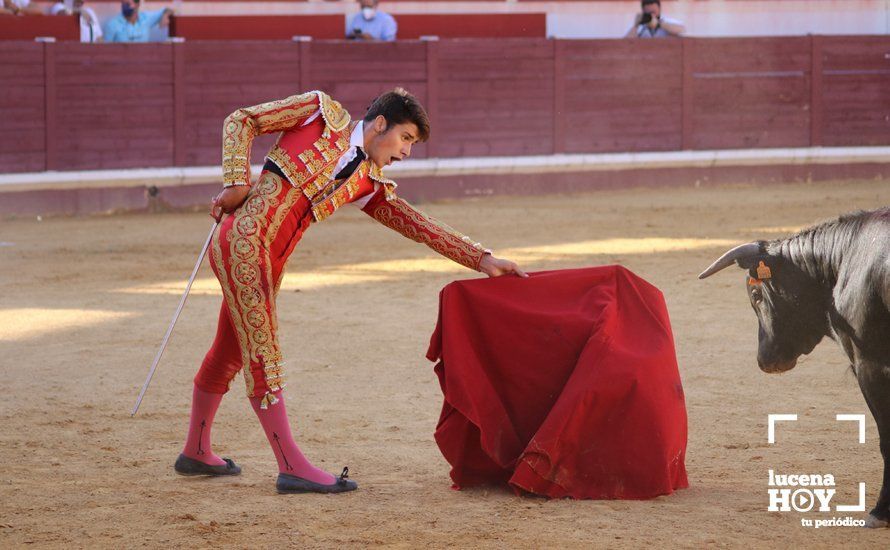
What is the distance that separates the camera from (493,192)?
38.1 ft

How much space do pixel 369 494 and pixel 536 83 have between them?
8.76 meters

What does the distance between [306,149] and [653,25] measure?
9.26 meters

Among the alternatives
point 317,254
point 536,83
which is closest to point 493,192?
point 536,83

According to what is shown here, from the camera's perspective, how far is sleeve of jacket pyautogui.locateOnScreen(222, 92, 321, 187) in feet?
10.3

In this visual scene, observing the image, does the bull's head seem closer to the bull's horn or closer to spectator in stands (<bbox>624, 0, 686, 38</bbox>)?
the bull's horn

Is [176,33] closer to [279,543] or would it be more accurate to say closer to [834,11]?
[834,11]

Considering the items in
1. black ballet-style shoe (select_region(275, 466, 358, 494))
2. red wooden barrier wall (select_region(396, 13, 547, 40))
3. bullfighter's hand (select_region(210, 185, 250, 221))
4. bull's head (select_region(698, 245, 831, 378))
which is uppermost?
red wooden barrier wall (select_region(396, 13, 547, 40))

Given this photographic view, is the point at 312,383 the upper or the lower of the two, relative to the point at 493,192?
lower

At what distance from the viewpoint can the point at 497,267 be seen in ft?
11.3

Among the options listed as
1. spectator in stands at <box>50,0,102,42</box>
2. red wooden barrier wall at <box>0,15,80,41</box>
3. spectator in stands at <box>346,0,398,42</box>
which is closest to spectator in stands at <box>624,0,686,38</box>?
spectator in stands at <box>346,0,398,42</box>

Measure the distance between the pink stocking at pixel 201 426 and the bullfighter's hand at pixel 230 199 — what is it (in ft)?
1.66

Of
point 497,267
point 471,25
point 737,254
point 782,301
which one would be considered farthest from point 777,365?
point 471,25

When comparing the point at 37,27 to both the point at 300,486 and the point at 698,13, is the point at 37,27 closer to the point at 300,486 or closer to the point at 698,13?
the point at 698,13

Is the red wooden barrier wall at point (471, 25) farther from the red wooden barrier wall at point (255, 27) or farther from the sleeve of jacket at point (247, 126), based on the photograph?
the sleeve of jacket at point (247, 126)
